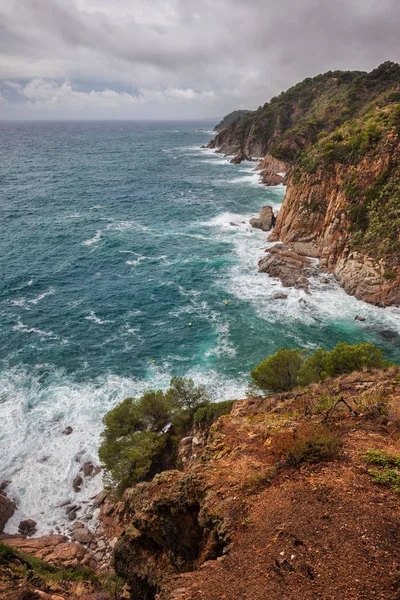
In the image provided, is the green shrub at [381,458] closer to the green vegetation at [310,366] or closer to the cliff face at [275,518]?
the cliff face at [275,518]

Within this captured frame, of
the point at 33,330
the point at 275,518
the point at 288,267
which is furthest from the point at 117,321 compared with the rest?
the point at 275,518

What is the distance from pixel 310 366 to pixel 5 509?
93.2 feet

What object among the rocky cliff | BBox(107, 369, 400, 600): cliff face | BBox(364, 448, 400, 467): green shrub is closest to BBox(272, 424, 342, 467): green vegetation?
BBox(107, 369, 400, 600): cliff face

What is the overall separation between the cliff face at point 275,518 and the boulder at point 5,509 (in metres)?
18.5

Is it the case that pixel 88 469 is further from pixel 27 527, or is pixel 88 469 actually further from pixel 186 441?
pixel 186 441

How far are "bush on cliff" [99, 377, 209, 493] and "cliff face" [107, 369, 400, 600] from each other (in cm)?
1046

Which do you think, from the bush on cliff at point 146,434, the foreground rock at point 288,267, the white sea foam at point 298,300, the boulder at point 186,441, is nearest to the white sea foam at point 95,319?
the white sea foam at point 298,300

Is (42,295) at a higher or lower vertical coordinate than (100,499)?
higher

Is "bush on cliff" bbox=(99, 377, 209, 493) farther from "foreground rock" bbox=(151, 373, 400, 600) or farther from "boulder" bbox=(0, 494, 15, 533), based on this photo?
"foreground rock" bbox=(151, 373, 400, 600)

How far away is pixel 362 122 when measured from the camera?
69500 mm

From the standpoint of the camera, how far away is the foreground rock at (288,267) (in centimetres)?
5716

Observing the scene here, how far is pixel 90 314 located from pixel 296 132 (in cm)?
11991

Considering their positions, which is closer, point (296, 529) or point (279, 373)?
point (296, 529)

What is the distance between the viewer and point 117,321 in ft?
167
